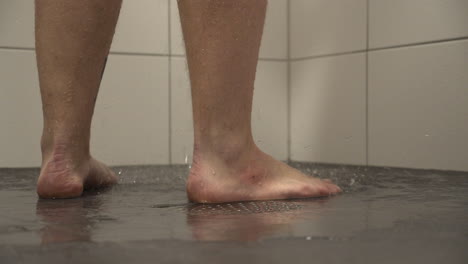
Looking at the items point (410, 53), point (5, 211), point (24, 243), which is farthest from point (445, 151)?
point (24, 243)

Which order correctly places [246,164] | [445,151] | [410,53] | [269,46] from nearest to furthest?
[246,164]
[445,151]
[410,53]
[269,46]

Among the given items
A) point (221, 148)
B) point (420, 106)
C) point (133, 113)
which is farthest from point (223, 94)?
point (133, 113)

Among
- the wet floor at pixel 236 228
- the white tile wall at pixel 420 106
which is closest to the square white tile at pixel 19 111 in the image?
the wet floor at pixel 236 228

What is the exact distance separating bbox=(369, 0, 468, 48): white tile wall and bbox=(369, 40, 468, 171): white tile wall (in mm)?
30

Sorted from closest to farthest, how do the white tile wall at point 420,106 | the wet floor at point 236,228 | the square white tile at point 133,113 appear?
the wet floor at point 236,228
the white tile wall at point 420,106
the square white tile at point 133,113

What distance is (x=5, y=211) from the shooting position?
0.85 meters

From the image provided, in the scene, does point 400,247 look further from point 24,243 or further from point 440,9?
point 440,9

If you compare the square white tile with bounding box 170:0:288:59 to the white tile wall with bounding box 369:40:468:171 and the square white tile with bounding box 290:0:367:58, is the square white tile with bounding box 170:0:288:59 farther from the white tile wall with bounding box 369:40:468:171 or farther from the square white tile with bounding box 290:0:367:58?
the white tile wall with bounding box 369:40:468:171

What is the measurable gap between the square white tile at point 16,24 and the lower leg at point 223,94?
1080 millimetres

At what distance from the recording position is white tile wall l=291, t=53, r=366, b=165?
189 cm

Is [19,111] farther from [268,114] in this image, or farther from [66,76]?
[66,76]

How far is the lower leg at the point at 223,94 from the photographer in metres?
0.90

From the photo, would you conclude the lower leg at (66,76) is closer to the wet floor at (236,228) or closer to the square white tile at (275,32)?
the wet floor at (236,228)

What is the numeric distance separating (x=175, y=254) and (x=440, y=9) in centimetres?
126
